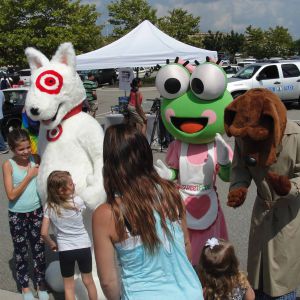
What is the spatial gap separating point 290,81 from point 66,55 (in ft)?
43.0

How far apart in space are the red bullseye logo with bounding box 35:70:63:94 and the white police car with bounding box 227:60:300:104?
471 inches

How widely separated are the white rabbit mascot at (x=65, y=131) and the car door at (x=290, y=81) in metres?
13.0

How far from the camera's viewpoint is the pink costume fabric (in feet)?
11.7

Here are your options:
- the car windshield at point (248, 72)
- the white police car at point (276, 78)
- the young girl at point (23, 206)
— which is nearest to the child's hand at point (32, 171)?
the young girl at point (23, 206)

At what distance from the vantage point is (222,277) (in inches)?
99.3

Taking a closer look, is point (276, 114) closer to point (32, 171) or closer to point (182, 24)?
point (32, 171)

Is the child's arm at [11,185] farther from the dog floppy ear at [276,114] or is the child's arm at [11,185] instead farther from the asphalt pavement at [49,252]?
the dog floppy ear at [276,114]

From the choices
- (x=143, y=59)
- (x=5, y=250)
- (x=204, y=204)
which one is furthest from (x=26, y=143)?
(x=143, y=59)

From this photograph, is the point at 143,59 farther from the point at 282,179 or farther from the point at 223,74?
the point at 282,179

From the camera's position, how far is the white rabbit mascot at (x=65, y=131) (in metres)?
3.71

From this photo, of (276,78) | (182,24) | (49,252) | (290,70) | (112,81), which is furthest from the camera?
(182,24)

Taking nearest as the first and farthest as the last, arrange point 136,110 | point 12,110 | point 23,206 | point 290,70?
point 23,206
point 136,110
point 12,110
point 290,70

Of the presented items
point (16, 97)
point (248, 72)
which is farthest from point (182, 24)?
point (16, 97)

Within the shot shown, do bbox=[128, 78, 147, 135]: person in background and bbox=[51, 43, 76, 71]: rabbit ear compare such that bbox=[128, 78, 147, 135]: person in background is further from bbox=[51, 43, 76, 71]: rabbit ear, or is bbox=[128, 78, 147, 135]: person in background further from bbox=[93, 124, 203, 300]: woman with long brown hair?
bbox=[93, 124, 203, 300]: woman with long brown hair
